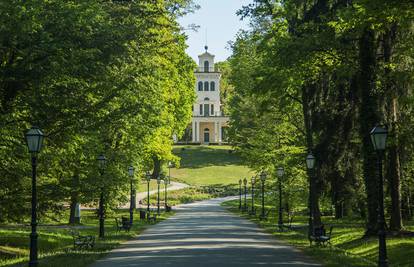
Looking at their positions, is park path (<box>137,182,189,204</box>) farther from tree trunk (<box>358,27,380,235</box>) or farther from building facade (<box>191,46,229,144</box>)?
tree trunk (<box>358,27,380,235</box>)

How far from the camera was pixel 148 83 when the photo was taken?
24.7 meters

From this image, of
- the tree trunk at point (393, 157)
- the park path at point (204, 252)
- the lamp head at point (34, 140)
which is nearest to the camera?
the lamp head at point (34, 140)

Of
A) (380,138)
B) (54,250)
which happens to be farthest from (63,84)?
(380,138)

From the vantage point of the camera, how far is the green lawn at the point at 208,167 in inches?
3634

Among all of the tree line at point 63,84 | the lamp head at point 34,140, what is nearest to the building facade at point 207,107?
the tree line at point 63,84

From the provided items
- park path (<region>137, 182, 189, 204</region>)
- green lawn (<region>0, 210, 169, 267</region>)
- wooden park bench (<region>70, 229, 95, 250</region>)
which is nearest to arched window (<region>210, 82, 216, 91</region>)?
park path (<region>137, 182, 189, 204</region>)

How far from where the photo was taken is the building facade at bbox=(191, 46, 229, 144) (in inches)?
4870

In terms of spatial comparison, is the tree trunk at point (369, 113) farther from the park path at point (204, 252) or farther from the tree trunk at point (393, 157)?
the park path at point (204, 252)

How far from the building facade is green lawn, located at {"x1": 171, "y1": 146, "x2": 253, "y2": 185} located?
8405 millimetres

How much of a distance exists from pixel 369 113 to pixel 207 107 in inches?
4106

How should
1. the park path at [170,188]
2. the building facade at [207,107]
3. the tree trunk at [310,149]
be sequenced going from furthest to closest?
the building facade at [207,107], the park path at [170,188], the tree trunk at [310,149]

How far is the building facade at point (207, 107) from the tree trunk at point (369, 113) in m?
101

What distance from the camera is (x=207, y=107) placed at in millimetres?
125812

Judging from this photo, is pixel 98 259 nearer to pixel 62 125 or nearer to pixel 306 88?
pixel 62 125
